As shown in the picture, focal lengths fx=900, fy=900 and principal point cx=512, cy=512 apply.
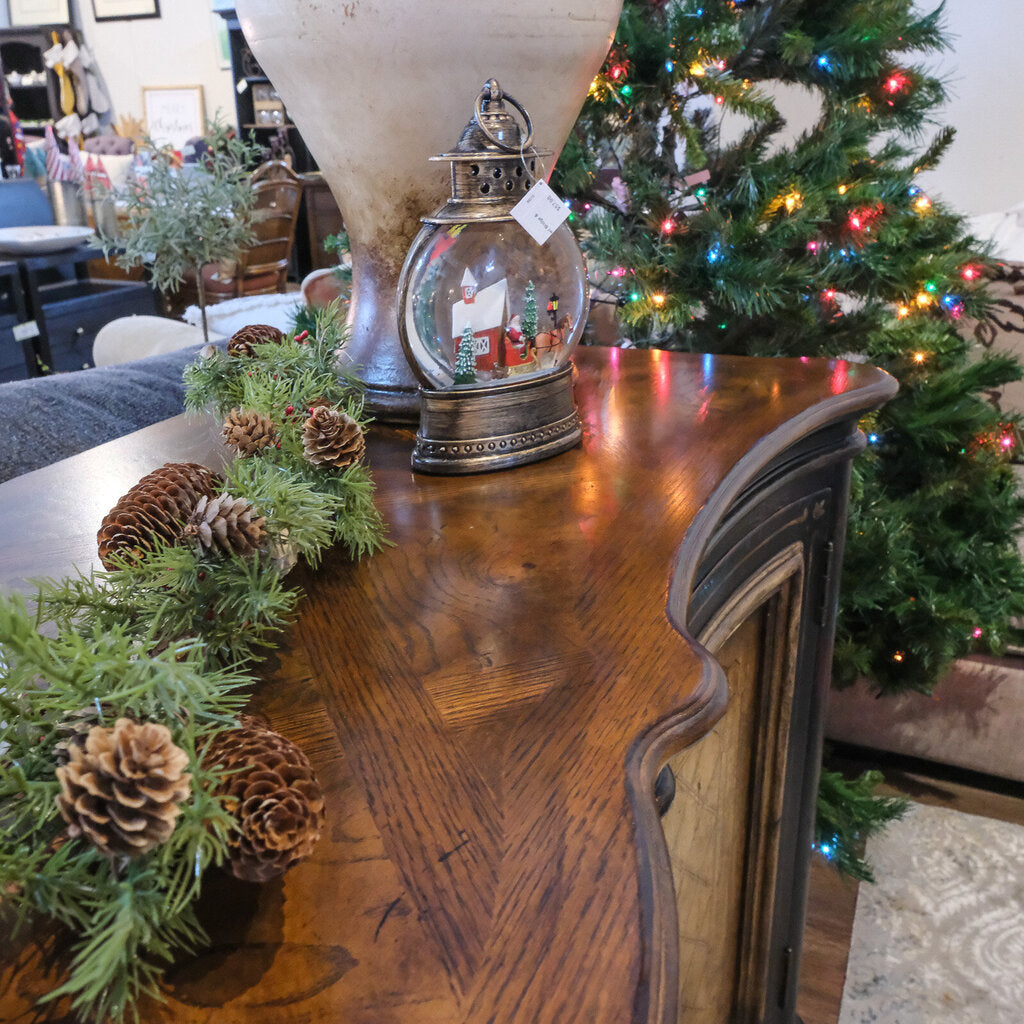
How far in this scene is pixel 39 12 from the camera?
7.08 metres

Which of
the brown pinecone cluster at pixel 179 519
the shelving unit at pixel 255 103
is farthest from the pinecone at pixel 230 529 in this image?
the shelving unit at pixel 255 103

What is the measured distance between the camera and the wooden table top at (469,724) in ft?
0.78

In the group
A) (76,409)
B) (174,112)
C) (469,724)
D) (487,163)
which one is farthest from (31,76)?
(469,724)

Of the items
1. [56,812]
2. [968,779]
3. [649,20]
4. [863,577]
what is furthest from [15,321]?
[56,812]

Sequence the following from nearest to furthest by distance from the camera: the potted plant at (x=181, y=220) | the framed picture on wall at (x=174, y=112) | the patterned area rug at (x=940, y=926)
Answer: the patterned area rug at (x=940, y=926) < the potted plant at (x=181, y=220) < the framed picture on wall at (x=174, y=112)

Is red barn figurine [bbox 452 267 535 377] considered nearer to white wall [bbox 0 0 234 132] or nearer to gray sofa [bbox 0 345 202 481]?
gray sofa [bbox 0 345 202 481]

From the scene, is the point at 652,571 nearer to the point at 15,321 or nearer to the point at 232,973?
the point at 232,973

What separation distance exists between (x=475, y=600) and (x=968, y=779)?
1.48 meters

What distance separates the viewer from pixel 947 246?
1.38 meters

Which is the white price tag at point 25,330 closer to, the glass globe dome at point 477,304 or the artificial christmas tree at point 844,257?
the artificial christmas tree at point 844,257

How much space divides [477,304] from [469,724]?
13.5 inches

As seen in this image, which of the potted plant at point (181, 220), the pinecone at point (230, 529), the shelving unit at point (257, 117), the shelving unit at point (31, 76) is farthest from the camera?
the shelving unit at point (31, 76)

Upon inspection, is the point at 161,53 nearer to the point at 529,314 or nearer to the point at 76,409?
the point at 76,409

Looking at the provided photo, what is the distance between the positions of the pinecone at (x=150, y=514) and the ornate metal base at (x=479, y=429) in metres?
0.18
